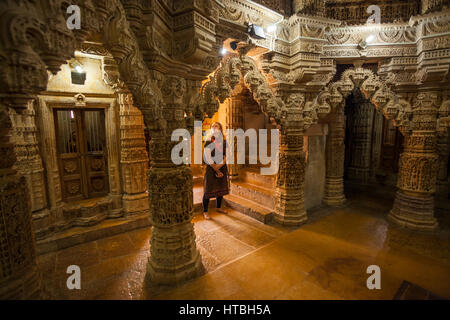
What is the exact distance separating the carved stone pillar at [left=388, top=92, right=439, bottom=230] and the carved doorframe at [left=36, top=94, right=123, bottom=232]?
6.11 m

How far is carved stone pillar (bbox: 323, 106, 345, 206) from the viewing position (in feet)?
18.2

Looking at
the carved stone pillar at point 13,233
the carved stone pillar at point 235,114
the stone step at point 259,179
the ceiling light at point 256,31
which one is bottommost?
the stone step at point 259,179

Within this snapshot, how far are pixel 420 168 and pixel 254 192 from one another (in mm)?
3442

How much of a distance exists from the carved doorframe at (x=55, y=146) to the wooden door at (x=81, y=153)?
8.4 inches

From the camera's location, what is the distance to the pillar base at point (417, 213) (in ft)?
13.6

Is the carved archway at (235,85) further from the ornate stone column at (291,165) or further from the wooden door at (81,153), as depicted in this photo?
the wooden door at (81,153)

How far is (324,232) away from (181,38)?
412cm

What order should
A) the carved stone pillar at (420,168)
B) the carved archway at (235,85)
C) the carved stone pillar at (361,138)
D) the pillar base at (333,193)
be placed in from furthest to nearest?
1. the carved stone pillar at (361,138)
2. the pillar base at (333,193)
3. the carved stone pillar at (420,168)
4. the carved archway at (235,85)

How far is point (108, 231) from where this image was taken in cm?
402

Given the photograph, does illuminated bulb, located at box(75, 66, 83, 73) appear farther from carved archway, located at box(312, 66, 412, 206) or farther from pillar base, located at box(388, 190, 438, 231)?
pillar base, located at box(388, 190, 438, 231)

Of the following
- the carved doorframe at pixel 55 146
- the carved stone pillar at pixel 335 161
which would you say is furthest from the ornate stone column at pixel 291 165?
the carved doorframe at pixel 55 146

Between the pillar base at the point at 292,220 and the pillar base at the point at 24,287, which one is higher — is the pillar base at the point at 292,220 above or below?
below

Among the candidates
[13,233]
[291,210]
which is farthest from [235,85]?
[13,233]
